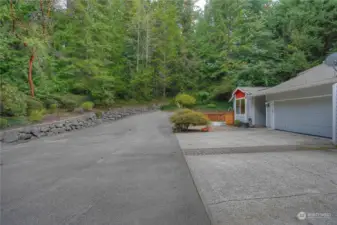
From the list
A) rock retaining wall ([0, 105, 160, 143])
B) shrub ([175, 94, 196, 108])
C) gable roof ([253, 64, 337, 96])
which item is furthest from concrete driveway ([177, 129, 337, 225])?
shrub ([175, 94, 196, 108])

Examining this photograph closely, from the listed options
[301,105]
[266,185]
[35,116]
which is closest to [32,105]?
[35,116]

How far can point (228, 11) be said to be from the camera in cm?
1916

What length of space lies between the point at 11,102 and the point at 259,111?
43.4ft

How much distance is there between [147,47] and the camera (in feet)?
62.0

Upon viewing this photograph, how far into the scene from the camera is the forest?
34.4 ft

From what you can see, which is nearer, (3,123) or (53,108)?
(3,123)

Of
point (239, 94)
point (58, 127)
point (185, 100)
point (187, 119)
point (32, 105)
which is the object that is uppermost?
point (239, 94)

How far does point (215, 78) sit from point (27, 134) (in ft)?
59.6

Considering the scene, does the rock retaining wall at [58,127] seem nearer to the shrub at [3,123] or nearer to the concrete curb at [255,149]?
the shrub at [3,123]

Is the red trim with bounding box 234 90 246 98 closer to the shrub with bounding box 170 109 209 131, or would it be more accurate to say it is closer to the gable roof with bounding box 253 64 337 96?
the gable roof with bounding box 253 64 337 96

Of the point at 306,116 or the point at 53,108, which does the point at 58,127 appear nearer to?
the point at 53,108

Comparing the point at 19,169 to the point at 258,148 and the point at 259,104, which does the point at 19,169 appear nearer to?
the point at 258,148

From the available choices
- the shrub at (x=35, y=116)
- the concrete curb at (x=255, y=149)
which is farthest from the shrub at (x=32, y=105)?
the concrete curb at (x=255, y=149)

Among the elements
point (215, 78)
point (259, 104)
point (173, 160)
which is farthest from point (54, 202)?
point (215, 78)
